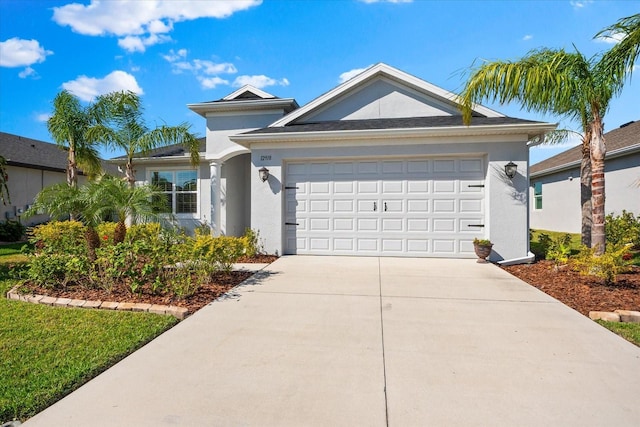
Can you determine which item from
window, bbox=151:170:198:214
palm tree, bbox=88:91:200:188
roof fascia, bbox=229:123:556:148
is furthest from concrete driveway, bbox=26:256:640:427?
window, bbox=151:170:198:214

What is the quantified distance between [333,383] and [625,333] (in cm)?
380

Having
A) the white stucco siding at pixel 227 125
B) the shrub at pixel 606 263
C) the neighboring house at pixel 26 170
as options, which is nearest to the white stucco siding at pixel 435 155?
the shrub at pixel 606 263

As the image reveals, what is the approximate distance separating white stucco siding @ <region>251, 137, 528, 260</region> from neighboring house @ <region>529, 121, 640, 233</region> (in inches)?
222

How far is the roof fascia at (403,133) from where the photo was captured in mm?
7664

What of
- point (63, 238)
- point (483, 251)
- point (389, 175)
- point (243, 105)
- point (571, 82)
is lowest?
point (483, 251)

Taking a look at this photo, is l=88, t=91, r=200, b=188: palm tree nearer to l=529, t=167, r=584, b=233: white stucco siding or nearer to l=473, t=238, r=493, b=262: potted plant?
l=473, t=238, r=493, b=262: potted plant

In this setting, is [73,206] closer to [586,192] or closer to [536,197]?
[586,192]

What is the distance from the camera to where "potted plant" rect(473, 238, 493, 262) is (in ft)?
25.3

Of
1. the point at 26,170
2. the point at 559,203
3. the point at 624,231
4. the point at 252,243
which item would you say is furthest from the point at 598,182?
the point at 26,170

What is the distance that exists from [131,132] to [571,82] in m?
12.7

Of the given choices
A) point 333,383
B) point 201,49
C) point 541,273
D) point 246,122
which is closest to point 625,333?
point 541,273

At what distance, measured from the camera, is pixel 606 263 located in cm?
544

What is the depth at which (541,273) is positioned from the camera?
6.89 metres

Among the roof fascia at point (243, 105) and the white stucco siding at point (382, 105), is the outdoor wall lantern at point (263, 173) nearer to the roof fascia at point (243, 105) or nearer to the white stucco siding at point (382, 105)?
the white stucco siding at point (382, 105)
